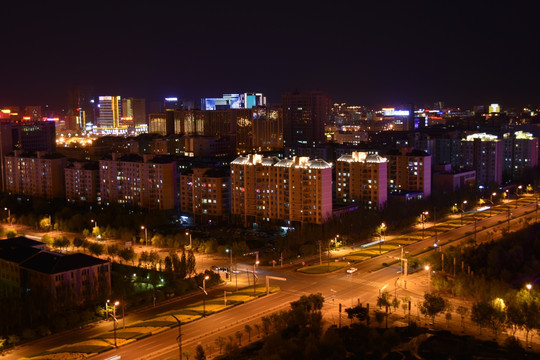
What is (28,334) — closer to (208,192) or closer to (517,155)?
(208,192)

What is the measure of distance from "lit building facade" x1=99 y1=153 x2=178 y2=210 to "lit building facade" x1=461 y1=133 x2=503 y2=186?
48.0 ft

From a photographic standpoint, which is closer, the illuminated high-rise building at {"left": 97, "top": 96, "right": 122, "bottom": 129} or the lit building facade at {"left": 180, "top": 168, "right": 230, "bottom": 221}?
the lit building facade at {"left": 180, "top": 168, "right": 230, "bottom": 221}

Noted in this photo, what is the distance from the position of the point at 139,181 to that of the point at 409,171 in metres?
10.6

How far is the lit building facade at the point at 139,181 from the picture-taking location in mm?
23750

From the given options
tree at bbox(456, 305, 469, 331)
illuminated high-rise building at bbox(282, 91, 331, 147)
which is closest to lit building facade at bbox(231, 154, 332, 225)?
tree at bbox(456, 305, 469, 331)

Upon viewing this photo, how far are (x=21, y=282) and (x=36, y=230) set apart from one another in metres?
7.78

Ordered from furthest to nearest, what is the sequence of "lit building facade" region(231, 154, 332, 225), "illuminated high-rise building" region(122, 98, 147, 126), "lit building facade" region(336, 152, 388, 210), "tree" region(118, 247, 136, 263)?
"illuminated high-rise building" region(122, 98, 147, 126)
"lit building facade" region(336, 152, 388, 210)
"lit building facade" region(231, 154, 332, 225)
"tree" region(118, 247, 136, 263)

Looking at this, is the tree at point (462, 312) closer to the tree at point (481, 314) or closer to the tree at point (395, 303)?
the tree at point (481, 314)

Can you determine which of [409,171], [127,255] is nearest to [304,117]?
[409,171]

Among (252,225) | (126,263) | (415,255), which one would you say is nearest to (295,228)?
(252,225)

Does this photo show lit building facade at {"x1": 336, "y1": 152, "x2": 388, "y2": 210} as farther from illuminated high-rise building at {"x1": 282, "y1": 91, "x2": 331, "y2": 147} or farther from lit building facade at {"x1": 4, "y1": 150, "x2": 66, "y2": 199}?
illuminated high-rise building at {"x1": 282, "y1": 91, "x2": 331, "y2": 147}

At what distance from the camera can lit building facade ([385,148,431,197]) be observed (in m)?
25.0

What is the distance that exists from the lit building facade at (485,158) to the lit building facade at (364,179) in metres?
9.19

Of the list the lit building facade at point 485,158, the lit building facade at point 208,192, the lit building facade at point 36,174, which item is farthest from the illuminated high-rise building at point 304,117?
the lit building facade at point 208,192
